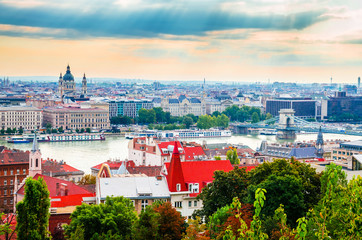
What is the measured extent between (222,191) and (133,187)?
6.38ft

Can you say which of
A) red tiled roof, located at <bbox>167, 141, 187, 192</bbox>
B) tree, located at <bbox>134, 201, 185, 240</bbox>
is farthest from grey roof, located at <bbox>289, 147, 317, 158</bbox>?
tree, located at <bbox>134, 201, 185, 240</bbox>

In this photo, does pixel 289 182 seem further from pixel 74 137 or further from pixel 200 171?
pixel 74 137

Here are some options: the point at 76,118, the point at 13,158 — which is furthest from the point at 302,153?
the point at 76,118

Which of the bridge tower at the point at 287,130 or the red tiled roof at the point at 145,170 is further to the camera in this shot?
the bridge tower at the point at 287,130

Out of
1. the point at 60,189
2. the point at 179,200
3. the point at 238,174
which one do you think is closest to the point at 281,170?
the point at 238,174

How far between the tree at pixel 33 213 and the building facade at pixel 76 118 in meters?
45.8

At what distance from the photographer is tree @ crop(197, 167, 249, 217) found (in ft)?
36.5

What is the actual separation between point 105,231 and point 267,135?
43178mm

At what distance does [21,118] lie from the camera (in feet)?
174

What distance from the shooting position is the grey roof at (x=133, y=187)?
39.7 feet

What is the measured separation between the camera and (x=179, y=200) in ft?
41.3

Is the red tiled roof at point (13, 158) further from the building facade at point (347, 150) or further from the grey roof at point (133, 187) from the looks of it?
the building facade at point (347, 150)

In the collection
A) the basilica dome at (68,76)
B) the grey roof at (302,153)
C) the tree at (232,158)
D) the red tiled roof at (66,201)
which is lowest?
the grey roof at (302,153)

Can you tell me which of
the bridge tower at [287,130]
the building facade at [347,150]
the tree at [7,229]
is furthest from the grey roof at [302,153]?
the bridge tower at [287,130]
